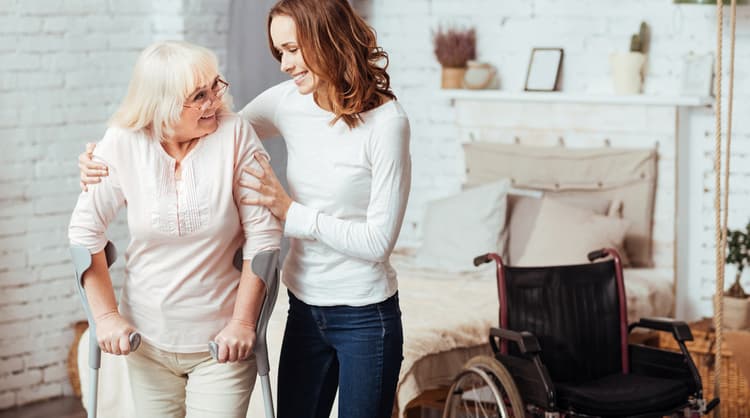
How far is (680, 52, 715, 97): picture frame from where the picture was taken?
4766 mm

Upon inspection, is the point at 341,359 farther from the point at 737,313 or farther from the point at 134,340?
the point at 737,313

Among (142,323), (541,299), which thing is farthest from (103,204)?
(541,299)

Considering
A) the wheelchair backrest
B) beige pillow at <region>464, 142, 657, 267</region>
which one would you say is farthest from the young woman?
beige pillow at <region>464, 142, 657, 267</region>

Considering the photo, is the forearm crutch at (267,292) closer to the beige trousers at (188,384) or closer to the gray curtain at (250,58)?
the beige trousers at (188,384)

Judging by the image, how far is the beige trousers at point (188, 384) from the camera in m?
2.23

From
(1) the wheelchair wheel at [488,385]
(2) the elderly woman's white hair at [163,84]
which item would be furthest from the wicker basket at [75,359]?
(2) the elderly woman's white hair at [163,84]

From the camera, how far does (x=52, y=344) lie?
491cm

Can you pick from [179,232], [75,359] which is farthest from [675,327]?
[75,359]

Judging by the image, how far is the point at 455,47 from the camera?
547 centimetres

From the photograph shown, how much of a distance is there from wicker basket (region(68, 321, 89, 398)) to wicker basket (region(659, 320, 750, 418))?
2.49 meters

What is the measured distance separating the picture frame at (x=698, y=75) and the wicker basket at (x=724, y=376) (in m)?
1.00

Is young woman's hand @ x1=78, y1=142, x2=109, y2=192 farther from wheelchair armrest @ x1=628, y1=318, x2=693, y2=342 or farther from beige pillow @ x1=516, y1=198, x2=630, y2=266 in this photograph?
beige pillow @ x1=516, y1=198, x2=630, y2=266

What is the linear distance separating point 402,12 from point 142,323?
3715mm

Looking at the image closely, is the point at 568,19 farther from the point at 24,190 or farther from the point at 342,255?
the point at 342,255
